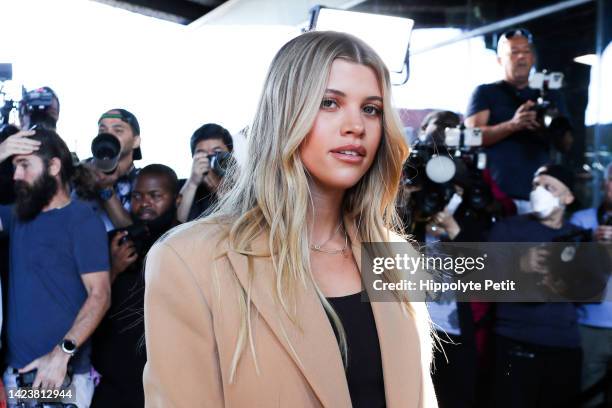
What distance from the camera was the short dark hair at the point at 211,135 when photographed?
2.98 m

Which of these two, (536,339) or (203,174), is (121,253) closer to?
(203,174)

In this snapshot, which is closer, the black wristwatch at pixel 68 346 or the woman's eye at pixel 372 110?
the woman's eye at pixel 372 110

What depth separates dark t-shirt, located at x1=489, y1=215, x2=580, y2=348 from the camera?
2801 mm

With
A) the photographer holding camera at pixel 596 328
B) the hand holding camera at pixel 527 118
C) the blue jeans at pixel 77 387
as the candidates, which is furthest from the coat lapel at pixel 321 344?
the hand holding camera at pixel 527 118

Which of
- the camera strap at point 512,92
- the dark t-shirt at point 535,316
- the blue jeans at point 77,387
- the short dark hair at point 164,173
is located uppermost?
the camera strap at point 512,92

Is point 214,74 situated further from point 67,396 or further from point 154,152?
point 67,396

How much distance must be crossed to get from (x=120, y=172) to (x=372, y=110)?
6.09ft

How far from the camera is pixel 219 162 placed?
9.30 ft

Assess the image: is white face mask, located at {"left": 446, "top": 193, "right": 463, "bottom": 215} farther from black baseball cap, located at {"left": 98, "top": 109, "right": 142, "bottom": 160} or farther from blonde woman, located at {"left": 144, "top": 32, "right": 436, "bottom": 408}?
blonde woman, located at {"left": 144, "top": 32, "right": 436, "bottom": 408}

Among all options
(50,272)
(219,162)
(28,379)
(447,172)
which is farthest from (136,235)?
(447,172)

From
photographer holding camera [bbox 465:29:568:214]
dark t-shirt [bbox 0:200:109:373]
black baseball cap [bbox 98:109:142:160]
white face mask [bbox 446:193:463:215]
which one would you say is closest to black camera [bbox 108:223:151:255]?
dark t-shirt [bbox 0:200:109:373]

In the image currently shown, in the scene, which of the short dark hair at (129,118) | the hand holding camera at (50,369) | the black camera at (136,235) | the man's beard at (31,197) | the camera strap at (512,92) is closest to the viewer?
the hand holding camera at (50,369)

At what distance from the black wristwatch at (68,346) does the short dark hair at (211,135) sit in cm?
102

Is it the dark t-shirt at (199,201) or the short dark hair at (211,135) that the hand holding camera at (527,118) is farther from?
the dark t-shirt at (199,201)
